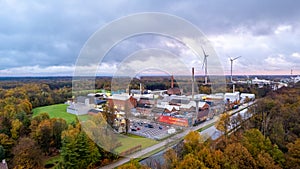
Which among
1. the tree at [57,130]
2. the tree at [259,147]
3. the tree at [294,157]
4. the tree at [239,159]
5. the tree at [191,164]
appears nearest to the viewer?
the tree at [191,164]

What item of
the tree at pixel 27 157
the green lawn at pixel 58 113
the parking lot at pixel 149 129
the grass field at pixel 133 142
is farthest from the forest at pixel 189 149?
the green lawn at pixel 58 113

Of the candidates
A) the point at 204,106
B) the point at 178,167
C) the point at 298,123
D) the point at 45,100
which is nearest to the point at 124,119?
the point at 178,167

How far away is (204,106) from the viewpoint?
17.6m

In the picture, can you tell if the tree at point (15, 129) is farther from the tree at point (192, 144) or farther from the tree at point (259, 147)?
the tree at point (259, 147)

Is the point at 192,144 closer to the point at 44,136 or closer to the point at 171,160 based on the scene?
the point at 171,160

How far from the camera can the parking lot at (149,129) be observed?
1215 cm

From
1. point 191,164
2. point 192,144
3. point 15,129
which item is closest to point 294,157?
point 192,144

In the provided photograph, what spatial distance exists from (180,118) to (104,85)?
5897 millimetres

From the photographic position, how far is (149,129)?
44.7 ft

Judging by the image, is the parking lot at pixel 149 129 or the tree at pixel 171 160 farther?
the parking lot at pixel 149 129

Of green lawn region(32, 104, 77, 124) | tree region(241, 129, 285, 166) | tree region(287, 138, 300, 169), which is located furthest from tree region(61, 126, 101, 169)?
green lawn region(32, 104, 77, 124)

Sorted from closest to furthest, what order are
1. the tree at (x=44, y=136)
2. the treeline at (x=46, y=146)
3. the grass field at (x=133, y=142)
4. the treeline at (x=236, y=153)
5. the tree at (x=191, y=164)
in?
1. the tree at (x=191, y=164)
2. the treeline at (x=236, y=153)
3. the treeline at (x=46, y=146)
4. the grass field at (x=133, y=142)
5. the tree at (x=44, y=136)

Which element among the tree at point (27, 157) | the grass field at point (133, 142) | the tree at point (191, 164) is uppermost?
the tree at point (191, 164)

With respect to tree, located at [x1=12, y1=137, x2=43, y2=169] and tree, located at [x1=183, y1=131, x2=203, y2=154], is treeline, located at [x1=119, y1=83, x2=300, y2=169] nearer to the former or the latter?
tree, located at [x1=183, y1=131, x2=203, y2=154]
